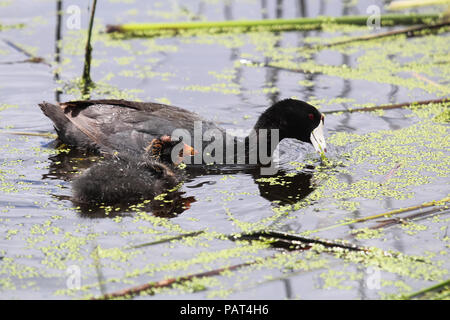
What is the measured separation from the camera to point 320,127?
5773mm

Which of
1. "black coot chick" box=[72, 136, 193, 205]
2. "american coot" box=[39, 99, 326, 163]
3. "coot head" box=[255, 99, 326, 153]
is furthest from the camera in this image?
"coot head" box=[255, 99, 326, 153]

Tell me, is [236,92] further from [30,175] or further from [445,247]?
[445,247]

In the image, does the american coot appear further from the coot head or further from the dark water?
the dark water

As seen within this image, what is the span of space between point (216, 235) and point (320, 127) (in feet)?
6.24

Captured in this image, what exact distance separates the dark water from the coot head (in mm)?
182

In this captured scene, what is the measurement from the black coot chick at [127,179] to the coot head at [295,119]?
2.78ft

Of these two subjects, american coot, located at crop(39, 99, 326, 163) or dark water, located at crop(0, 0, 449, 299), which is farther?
american coot, located at crop(39, 99, 326, 163)

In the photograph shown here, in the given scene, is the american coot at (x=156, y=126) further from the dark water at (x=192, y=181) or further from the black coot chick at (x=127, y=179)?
the black coot chick at (x=127, y=179)

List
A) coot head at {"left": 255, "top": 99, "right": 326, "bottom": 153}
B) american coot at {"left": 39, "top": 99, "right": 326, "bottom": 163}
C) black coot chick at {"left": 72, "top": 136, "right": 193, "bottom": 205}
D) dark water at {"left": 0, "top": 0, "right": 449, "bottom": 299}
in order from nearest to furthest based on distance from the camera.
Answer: dark water at {"left": 0, "top": 0, "right": 449, "bottom": 299}
black coot chick at {"left": 72, "top": 136, "right": 193, "bottom": 205}
american coot at {"left": 39, "top": 99, "right": 326, "bottom": 163}
coot head at {"left": 255, "top": 99, "right": 326, "bottom": 153}

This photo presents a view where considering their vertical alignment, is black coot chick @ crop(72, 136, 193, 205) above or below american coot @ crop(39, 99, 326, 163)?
below

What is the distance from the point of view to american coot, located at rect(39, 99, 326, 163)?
562 centimetres

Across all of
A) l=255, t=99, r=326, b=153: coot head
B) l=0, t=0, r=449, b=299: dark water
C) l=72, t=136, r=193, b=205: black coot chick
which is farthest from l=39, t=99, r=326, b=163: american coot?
l=72, t=136, r=193, b=205: black coot chick
